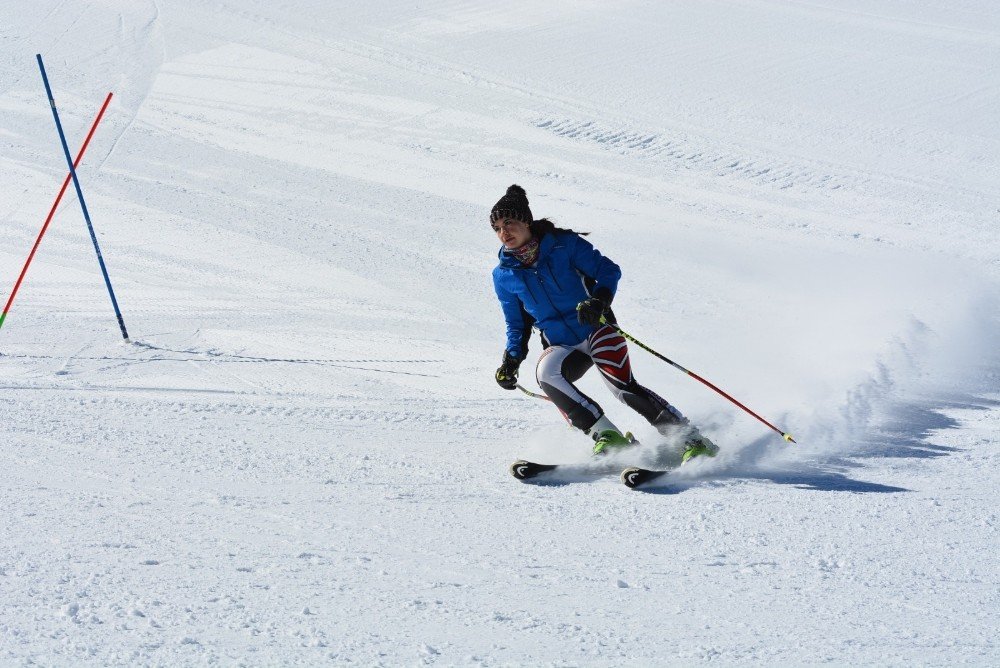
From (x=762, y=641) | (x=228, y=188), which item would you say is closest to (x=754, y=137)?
(x=228, y=188)

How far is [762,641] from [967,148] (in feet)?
33.2

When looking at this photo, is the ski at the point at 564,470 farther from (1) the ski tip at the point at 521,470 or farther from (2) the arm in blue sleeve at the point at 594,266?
(2) the arm in blue sleeve at the point at 594,266

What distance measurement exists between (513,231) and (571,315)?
0.58m

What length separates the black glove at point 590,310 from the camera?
496 centimetres

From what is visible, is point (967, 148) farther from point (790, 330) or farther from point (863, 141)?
point (790, 330)

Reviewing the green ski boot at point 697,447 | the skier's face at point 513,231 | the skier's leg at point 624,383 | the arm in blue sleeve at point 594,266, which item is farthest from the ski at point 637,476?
the skier's face at point 513,231

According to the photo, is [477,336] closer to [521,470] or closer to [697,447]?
[521,470]

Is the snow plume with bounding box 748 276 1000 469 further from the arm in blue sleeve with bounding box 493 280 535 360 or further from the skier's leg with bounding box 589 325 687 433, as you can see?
the arm in blue sleeve with bounding box 493 280 535 360

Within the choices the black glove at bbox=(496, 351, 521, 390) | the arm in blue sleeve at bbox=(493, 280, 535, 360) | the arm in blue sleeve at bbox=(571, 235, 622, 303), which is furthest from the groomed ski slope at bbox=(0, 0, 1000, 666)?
the arm in blue sleeve at bbox=(571, 235, 622, 303)

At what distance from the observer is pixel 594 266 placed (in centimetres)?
514

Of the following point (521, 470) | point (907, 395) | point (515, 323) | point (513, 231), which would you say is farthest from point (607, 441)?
point (907, 395)

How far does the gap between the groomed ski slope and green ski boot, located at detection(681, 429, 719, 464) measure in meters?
0.13

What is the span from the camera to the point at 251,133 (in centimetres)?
1274

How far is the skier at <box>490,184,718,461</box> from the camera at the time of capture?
5023 millimetres
